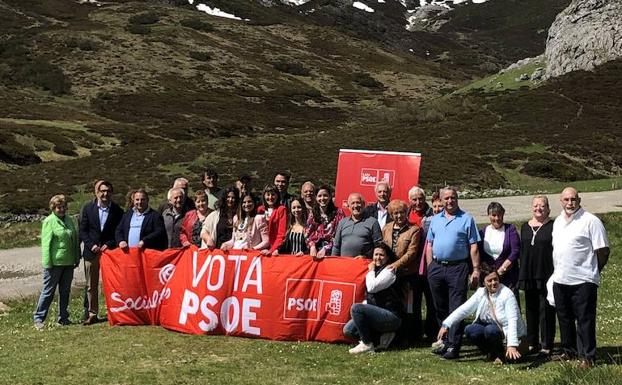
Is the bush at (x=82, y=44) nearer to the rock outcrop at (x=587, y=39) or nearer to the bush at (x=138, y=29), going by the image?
the bush at (x=138, y=29)

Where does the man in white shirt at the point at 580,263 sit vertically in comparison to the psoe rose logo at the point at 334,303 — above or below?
above

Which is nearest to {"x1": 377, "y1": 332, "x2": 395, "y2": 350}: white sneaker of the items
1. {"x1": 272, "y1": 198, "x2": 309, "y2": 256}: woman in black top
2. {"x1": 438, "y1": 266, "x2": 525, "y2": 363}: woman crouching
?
{"x1": 438, "y1": 266, "x2": 525, "y2": 363}: woman crouching

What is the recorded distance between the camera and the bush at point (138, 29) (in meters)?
117

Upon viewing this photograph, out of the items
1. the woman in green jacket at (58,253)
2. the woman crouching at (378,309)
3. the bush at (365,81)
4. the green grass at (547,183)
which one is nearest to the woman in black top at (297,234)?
the woman crouching at (378,309)

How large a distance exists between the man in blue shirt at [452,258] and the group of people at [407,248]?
14 millimetres

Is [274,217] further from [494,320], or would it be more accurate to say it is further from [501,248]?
[494,320]

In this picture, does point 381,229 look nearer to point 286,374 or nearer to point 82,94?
point 286,374

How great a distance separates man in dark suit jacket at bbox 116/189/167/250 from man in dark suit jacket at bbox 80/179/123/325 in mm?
210

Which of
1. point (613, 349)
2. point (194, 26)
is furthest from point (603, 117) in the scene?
point (194, 26)

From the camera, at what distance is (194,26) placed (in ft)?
425

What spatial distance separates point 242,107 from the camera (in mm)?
89750

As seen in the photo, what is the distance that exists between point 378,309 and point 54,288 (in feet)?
19.6

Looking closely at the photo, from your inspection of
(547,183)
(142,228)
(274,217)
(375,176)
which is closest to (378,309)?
(274,217)

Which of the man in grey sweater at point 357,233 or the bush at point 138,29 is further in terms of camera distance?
the bush at point 138,29
